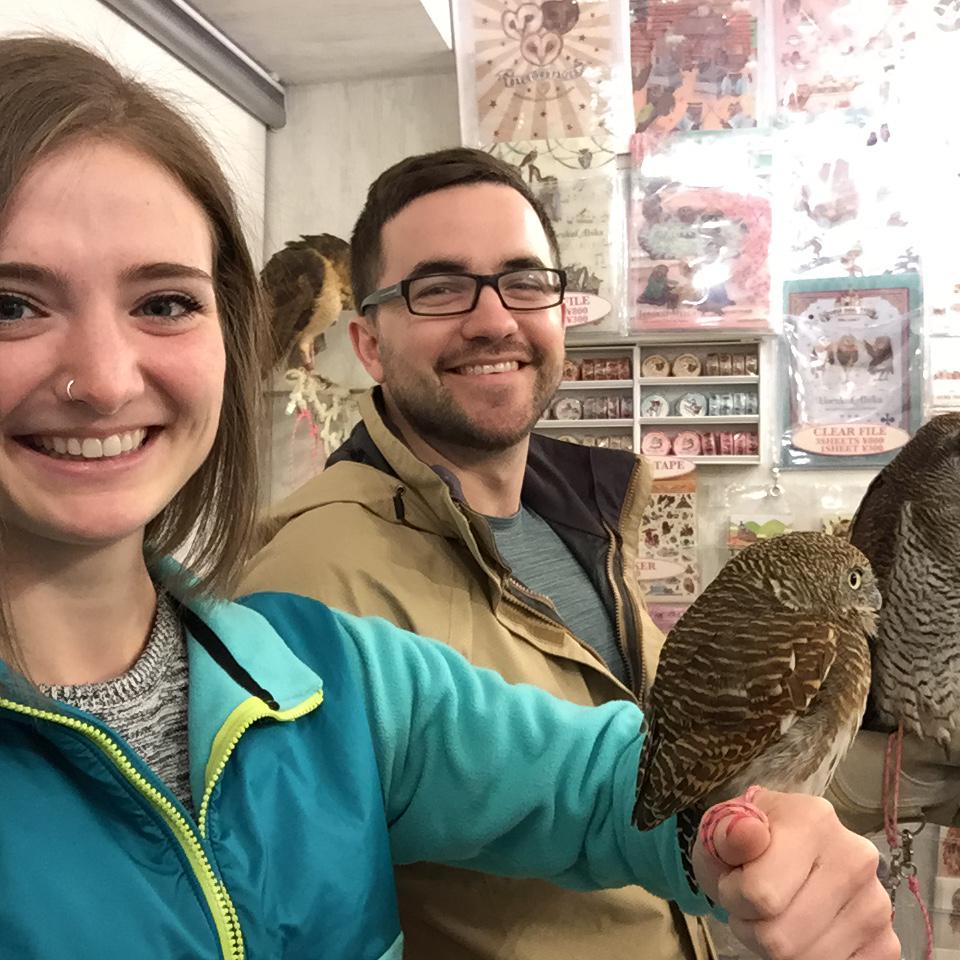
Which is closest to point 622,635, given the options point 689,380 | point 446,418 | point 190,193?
point 446,418

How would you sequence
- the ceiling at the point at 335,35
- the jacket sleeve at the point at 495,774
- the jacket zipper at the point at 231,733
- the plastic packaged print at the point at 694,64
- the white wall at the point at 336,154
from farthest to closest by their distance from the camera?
1. the white wall at the point at 336,154
2. the plastic packaged print at the point at 694,64
3. the ceiling at the point at 335,35
4. the jacket sleeve at the point at 495,774
5. the jacket zipper at the point at 231,733

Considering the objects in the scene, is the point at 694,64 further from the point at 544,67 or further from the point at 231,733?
the point at 231,733

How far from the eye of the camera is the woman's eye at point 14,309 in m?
0.48

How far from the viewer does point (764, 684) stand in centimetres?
45

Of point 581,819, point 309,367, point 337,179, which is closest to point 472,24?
point 337,179

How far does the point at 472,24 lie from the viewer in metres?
1.69

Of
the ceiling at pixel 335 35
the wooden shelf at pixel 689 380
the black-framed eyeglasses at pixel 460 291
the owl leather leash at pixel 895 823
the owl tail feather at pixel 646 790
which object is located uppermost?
the ceiling at pixel 335 35

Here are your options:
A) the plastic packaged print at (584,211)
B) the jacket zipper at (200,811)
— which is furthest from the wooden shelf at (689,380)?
the jacket zipper at (200,811)

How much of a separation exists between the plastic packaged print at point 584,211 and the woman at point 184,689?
106 centimetres

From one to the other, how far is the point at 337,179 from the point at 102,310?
1460mm

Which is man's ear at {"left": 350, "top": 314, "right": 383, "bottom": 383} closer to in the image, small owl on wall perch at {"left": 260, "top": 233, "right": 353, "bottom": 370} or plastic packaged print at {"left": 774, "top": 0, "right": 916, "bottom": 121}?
small owl on wall perch at {"left": 260, "top": 233, "right": 353, "bottom": 370}

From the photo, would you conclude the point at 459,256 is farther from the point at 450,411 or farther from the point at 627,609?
the point at 627,609

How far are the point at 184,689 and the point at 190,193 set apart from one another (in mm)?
337

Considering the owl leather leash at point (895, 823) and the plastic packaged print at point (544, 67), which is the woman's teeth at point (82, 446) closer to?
the owl leather leash at point (895, 823)
